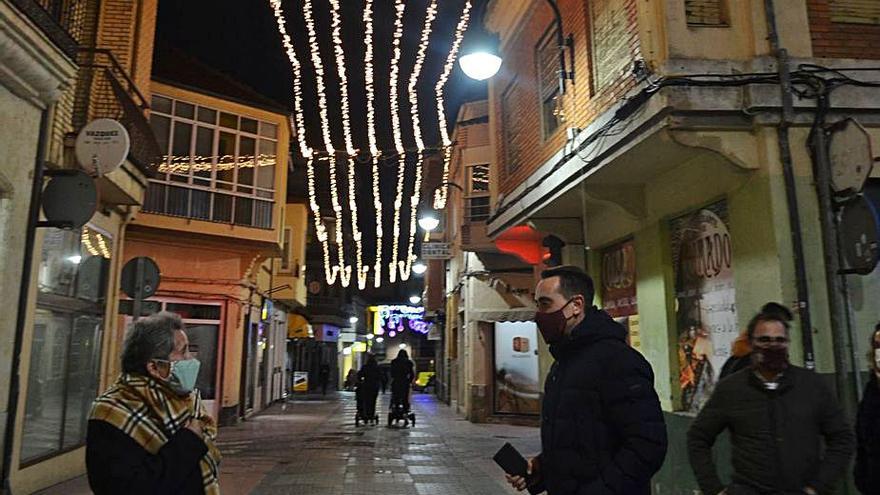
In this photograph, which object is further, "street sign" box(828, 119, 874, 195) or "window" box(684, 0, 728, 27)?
→ "window" box(684, 0, 728, 27)

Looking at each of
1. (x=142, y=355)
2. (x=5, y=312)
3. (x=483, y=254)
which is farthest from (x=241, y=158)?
(x=142, y=355)

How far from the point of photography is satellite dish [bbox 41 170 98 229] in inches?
289

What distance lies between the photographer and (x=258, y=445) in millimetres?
13625

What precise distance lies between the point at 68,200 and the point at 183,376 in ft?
18.5

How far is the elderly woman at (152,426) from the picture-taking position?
8.03 feet

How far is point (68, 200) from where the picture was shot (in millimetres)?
7402

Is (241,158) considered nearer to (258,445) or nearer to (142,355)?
(258,445)

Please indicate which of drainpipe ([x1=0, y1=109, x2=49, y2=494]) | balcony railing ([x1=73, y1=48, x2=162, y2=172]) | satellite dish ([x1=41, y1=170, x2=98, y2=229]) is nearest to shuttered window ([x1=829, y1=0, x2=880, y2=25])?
satellite dish ([x1=41, y1=170, x2=98, y2=229])

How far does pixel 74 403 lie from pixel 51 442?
0.84 meters

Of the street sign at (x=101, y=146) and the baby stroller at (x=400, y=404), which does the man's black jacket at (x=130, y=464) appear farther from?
the baby stroller at (x=400, y=404)

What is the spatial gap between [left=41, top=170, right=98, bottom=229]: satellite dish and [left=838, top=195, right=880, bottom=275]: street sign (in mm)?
7751

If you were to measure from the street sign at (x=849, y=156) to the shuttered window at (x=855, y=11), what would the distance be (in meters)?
1.24

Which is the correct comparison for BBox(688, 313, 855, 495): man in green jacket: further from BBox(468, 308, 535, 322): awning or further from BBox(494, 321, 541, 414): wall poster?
BBox(468, 308, 535, 322): awning

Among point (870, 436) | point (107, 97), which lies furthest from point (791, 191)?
point (107, 97)
